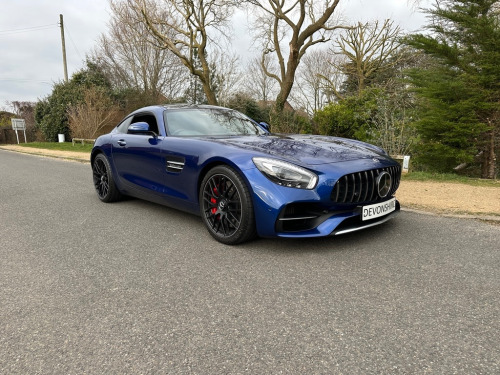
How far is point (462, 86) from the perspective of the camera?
274 inches

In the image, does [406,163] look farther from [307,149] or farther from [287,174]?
[287,174]

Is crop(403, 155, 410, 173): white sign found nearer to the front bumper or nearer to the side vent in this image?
the front bumper

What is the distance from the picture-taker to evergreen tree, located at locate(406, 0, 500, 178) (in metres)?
6.77

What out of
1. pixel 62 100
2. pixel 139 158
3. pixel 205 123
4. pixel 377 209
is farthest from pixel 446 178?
pixel 62 100

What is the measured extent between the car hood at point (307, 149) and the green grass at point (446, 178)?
3612 millimetres

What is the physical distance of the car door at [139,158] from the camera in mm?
4020

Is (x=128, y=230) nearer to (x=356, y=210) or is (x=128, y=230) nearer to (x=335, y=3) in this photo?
(x=356, y=210)

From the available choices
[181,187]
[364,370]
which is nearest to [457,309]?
[364,370]

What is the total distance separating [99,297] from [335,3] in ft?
54.5

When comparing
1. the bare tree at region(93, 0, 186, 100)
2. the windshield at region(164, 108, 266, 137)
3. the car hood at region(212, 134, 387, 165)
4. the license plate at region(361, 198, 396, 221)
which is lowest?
the license plate at region(361, 198, 396, 221)

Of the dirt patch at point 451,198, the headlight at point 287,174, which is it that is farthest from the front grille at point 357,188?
the dirt patch at point 451,198

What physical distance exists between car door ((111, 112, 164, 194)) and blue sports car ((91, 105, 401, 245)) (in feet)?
0.04

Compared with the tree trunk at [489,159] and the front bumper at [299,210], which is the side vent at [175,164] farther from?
the tree trunk at [489,159]

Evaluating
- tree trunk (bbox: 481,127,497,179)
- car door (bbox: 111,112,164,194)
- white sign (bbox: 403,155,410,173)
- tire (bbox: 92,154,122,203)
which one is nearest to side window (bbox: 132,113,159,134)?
car door (bbox: 111,112,164,194)
